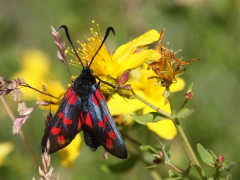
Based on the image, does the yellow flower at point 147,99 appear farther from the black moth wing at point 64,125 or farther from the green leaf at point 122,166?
the black moth wing at point 64,125

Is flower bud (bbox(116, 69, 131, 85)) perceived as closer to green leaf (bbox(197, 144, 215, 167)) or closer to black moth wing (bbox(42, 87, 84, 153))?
black moth wing (bbox(42, 87, 84, 153))

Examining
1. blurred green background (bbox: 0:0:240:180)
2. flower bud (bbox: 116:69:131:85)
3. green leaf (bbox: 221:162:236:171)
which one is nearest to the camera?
green leaf (bbox: 221:162:236:171)

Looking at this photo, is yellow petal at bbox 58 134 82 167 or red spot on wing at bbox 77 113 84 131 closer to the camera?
red spot on wing at bbox 77 113 84 131

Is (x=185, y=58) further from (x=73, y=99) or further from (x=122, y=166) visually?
(x=73, y=99)

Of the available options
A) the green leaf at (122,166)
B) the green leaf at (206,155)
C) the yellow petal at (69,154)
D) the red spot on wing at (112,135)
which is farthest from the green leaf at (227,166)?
the yellow petal at (69,154)

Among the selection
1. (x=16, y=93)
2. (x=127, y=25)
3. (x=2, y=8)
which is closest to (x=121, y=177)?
(x=127, y=25)

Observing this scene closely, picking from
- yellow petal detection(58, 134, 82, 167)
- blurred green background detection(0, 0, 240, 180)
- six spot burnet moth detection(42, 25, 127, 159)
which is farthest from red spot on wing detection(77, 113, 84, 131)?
blurred green background detection(0, 0, 240, 180)

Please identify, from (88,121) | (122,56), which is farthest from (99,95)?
(122,56)
